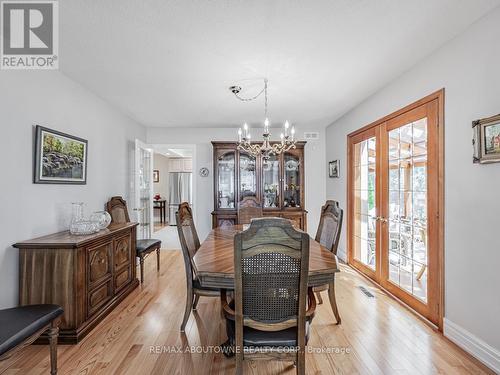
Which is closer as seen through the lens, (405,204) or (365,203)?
(405,204)

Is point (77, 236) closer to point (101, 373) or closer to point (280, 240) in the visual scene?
point (101, 373)

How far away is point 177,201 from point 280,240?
7356 millimetres

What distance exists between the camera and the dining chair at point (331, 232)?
7.66 feet

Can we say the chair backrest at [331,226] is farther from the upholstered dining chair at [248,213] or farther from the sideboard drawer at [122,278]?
the sideboard drawer at [122,278]

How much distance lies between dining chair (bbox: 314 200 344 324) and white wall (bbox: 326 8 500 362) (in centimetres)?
90

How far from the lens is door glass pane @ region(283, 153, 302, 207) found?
15.8 feet

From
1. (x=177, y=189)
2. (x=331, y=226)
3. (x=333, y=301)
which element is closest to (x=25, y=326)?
(x=333, y=301)

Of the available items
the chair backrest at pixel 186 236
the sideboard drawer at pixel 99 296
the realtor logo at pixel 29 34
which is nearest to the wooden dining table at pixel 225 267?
the chair backrest at pixel 186 236

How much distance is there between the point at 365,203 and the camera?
11.9ft

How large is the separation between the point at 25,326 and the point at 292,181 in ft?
13.4

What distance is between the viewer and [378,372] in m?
1.75

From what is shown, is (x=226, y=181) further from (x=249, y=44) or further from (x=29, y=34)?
(x=29, y=34)

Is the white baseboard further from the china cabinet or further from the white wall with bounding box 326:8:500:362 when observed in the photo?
the china cabinet

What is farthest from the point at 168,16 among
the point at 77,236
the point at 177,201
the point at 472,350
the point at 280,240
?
the point at 177,201
